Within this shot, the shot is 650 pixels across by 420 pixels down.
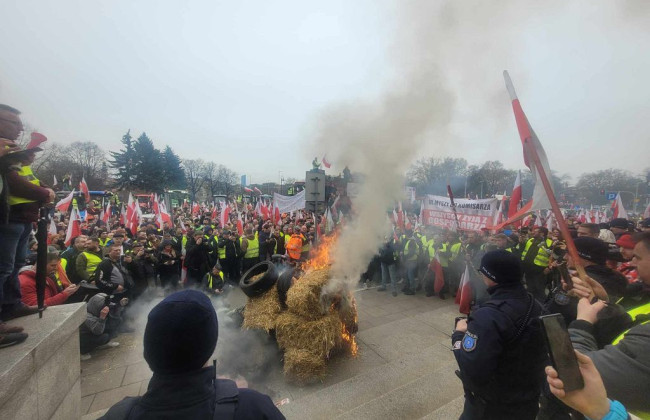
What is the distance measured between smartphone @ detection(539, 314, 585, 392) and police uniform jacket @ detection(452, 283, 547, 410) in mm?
1154

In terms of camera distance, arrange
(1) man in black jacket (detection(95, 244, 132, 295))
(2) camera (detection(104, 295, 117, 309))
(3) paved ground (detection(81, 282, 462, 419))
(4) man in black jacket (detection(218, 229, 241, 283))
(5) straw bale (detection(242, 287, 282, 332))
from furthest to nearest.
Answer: (4) man in black jacket (detection(218, 229, 241, 283)) → (1) man in black jacket (detection(95, 244, 132, 295)) → (2) camera (detection(104, 295, 117, 309)) → (5) straw bale (detection(242, 287, 282, 332)) → (3) paved ground (detection(81, 282, 462, 419))

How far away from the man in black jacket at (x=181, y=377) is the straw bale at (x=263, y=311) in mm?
4061

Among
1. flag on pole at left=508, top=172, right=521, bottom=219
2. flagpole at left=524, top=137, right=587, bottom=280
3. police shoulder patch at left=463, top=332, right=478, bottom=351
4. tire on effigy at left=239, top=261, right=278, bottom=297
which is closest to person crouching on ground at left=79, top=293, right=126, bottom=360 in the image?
tire on effigy at left=239, top=261, right=278, bottom=297

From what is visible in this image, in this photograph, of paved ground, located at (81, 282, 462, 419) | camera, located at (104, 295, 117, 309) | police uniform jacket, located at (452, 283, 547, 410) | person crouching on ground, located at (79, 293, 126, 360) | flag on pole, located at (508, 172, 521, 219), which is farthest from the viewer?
flag on pole, located at (508, 172, 521, 219)

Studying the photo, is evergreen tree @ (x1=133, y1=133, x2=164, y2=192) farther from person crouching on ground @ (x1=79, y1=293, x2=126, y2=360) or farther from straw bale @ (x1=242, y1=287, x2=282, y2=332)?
straw bale @ (x1=242, y1=287, x2=282, y2=332)

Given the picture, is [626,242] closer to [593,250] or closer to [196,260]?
[593,250]

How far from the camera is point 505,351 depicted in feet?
7.86

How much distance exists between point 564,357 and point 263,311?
193 inches

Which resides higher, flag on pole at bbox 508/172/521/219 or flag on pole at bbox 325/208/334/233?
flag on pole at bbox 508/172/521/219

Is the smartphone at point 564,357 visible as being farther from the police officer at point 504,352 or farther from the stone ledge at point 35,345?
the stone ledge at point 35,345

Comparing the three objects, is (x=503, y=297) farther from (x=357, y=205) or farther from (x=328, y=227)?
(x=328, y=227)

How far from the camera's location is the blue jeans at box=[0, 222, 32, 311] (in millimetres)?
2428

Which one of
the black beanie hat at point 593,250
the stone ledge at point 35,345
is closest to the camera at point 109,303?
the stone ledge at point 35,345

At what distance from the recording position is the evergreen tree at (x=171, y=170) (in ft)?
167
